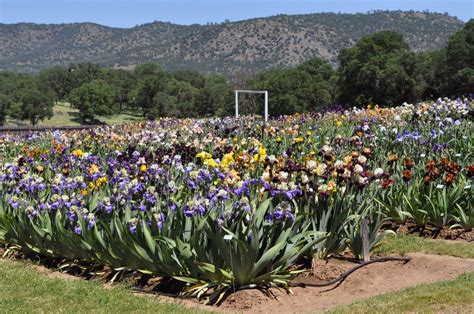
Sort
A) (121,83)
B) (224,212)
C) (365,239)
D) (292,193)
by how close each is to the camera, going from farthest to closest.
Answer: (121,83), (365,239), (292,193), (224,212)

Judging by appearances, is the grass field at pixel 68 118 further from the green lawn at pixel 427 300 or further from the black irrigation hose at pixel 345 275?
the green lawn at pixel 427 300

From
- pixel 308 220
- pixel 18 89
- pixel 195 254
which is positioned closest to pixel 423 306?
pixel 308 220

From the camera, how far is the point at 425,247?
6.25 meters

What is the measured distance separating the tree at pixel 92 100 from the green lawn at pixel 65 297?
113 meters

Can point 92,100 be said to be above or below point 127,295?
below

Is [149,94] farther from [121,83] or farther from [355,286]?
[355,286]

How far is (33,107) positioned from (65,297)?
109m

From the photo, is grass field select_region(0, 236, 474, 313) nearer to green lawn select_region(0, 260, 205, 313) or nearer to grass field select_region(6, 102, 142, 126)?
green lawn select_region(0, 260, 205, 313)

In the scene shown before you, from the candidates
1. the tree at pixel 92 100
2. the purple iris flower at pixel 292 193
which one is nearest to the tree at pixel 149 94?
the tree at pixel 92 100

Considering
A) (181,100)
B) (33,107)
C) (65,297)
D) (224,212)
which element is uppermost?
(224,212)

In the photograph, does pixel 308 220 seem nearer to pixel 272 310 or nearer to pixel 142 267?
pixel 272 310

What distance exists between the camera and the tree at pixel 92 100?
4552 inches

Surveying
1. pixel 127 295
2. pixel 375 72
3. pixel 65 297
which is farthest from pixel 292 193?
pixel 375 72

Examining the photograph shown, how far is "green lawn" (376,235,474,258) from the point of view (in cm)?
605
